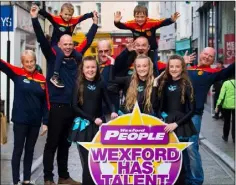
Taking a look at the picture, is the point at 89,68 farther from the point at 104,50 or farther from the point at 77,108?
the point at 104,50

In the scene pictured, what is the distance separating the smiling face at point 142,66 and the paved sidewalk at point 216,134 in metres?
5.58

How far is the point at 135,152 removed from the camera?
7.07 m

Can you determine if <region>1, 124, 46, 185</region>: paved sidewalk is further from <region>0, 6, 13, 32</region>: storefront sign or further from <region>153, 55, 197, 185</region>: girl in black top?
<region>153, 55, 197, 185</region>: girl in black top

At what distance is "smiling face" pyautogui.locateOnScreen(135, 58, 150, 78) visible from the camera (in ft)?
24.6

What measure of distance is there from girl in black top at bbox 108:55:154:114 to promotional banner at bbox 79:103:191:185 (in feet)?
1.42

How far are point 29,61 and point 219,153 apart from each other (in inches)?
232

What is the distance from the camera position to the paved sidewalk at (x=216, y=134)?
14.1 metres

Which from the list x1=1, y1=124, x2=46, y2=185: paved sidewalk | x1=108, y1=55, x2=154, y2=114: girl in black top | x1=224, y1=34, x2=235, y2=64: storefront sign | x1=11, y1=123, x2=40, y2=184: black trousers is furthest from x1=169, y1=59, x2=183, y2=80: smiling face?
x1=224, y1=34, x2=235, y2=64: storefront sign

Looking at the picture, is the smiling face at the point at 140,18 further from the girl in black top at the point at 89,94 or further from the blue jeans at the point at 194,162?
the blue jeans at the point at 194,162

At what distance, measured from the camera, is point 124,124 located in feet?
23.1

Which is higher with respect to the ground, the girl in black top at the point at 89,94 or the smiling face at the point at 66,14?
the smiling face at the point at 66,14

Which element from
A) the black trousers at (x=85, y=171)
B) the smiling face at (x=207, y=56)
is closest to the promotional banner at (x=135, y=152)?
the black trousers at (x=85, y=171)

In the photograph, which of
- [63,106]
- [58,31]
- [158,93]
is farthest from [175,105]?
[58,31]

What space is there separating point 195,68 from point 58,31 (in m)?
1.99
